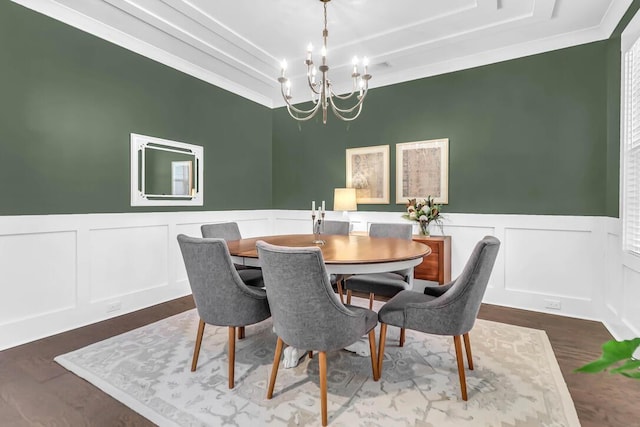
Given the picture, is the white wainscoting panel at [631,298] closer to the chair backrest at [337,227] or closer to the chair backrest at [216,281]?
the chair backrest at [337,227]

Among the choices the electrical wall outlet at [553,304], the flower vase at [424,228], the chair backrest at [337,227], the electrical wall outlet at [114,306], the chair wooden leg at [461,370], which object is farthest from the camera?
the flower vase at [424,228]

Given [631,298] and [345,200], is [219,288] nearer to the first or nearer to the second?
[345,200]

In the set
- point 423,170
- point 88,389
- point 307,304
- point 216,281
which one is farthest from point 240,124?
point 307,304

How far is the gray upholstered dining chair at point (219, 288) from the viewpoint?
6.37 feet

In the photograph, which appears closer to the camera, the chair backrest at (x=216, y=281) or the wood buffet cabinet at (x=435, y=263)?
the chair backrest at (x=216, y=281)

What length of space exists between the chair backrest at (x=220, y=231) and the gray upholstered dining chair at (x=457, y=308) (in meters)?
1.81

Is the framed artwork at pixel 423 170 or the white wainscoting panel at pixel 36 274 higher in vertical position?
the framed artwork at pixel 423 170

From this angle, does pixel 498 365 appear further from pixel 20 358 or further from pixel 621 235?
pixel 20 358

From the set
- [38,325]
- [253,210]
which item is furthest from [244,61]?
[38,325]

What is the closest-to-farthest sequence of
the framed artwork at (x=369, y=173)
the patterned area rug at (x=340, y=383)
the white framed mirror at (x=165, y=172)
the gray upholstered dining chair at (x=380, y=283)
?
the patterned area rug at (x=340, y=383), the gray upholstered dining chair at (x=380, y=283), the white framed mirror at (x=165, y=172), the framed artwork at (x=369, y=173)

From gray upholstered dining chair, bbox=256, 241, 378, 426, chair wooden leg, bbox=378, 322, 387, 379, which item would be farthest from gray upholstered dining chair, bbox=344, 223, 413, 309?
gray upholstered dining chair, bbox=256, 241, 378, 426

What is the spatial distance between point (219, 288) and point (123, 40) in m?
2.88

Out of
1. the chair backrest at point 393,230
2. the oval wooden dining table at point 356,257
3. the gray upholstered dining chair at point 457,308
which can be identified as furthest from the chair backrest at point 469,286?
the chair backrest at point 393,230

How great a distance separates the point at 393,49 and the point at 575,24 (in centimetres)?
169
